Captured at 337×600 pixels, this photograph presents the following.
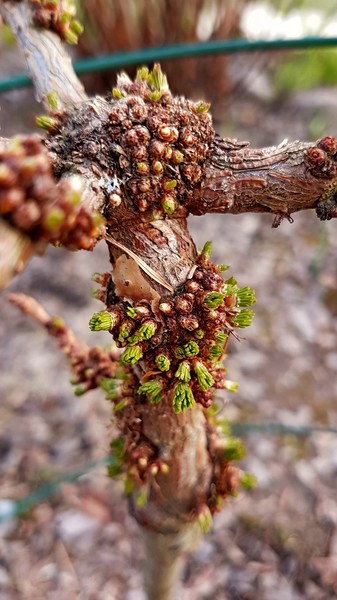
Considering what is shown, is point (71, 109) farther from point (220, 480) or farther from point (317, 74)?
point (317, 74)

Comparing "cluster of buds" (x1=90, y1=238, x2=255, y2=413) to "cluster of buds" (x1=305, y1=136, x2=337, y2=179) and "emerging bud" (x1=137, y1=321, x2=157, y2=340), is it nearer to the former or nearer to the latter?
"emerging bud" (x1=137, y1=321, x2=157, y2=340)

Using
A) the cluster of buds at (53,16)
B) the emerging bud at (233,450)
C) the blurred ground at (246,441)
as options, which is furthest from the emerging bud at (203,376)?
the blurred ground at (246,441)

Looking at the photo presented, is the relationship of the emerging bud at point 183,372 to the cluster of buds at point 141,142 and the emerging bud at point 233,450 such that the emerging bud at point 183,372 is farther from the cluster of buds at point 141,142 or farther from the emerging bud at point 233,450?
the emerging bud at point 233,450

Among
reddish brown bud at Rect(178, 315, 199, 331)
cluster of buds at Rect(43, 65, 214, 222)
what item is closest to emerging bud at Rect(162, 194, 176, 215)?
cluster of buds at Rect(43, 65, 214, 222)

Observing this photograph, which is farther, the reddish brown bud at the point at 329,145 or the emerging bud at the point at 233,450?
the emerging bud at the point at 233,450

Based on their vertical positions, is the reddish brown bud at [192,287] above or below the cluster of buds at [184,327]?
above

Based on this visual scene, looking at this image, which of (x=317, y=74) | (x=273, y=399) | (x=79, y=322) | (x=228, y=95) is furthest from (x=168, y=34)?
(x=273, y=399)

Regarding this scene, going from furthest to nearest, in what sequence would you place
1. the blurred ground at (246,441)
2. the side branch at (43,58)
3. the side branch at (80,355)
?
the blurred ground at (246,441)
the side branch at (80,355)
the side branch at (43,58)

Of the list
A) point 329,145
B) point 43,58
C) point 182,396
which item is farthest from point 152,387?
point 43,58
